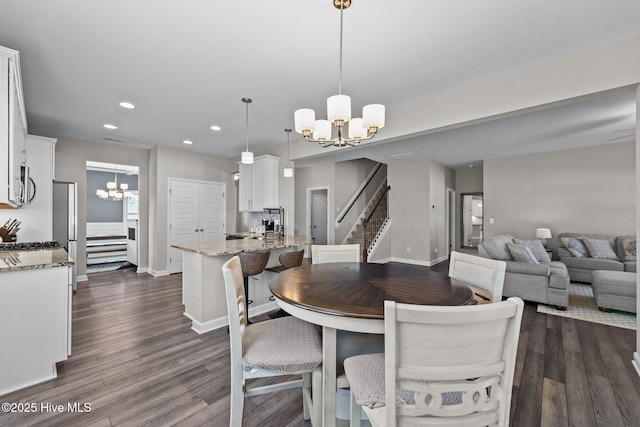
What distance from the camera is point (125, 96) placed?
321 centimetres

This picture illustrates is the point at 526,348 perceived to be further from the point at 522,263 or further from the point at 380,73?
the point at 380,73

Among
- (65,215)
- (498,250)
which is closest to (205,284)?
(65,215)

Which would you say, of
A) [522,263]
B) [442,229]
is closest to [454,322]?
[522,263]

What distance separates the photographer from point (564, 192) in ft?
19.0

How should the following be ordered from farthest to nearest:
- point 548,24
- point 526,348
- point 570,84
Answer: point 526,348, point 570,84, point 548,24

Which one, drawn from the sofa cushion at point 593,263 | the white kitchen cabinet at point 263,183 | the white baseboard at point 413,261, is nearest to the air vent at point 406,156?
the white baseboard at point 413,261

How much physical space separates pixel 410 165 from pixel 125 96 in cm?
581

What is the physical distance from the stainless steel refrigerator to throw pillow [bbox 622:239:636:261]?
8.87 metres

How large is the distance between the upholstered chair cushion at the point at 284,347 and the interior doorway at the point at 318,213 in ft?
20.1

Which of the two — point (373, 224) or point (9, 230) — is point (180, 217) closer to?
point (9, 230)

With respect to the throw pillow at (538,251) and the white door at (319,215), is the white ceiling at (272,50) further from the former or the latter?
the white door at (319,215)

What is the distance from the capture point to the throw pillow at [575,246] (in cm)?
490

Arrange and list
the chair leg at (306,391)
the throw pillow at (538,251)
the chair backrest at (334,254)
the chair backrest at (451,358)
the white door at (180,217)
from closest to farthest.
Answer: the chair backrest at (451,358) → the chair leg at (306,391) → the chair backrest at (334,254) → the throw pillow at (538,251) → the white door at (180,217)

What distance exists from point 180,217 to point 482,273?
556 centimetres
